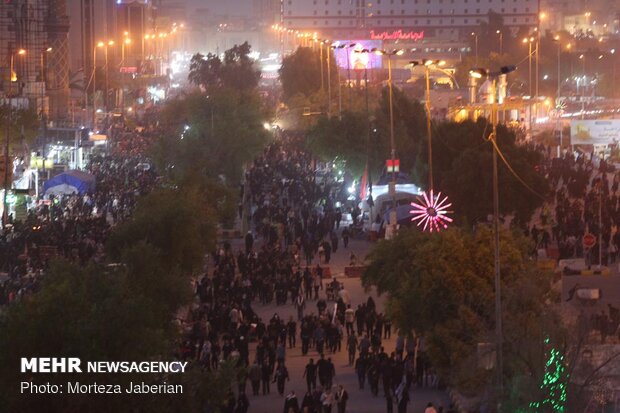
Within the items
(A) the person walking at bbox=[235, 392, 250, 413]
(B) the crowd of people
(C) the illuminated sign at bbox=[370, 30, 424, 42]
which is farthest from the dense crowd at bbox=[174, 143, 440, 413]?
(C) the illuminated sign at bbox=[370, 30, 424, 42]

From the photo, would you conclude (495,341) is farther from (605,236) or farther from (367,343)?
(605,236)

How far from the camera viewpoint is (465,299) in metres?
21.1

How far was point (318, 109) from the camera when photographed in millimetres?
69688

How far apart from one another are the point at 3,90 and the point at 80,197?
66.4ft

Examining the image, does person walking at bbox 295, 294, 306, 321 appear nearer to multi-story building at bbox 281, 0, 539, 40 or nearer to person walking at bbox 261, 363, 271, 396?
person walking at bbox 261, 363, 271, 396

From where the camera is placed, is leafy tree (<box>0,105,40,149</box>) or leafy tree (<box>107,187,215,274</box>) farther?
leafy tree (<box>0,105,40,149</box>)

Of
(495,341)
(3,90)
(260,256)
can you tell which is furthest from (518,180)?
(3,90)

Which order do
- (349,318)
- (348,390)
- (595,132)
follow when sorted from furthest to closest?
(595,132), (349,318), (348,390)

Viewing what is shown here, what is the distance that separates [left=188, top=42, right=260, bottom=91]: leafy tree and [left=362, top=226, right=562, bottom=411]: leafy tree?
72.4 metres

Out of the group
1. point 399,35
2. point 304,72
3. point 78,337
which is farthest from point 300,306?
point 399,35

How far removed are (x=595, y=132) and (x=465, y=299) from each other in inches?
1344

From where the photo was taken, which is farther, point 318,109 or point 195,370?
point 318,109

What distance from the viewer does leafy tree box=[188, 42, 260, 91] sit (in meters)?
95.2

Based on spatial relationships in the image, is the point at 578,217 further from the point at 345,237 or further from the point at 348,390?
the point at 348,390
